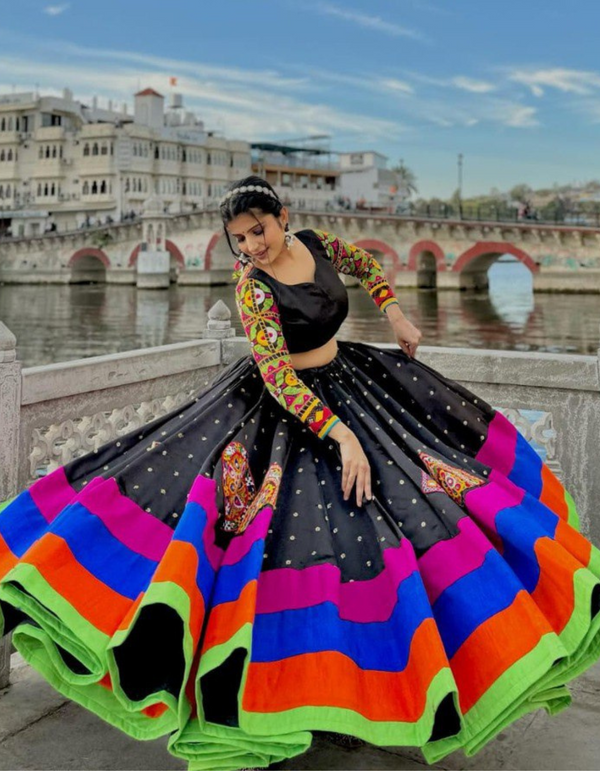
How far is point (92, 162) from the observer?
56969mm

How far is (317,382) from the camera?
2.61 metres

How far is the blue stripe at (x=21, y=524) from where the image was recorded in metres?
2.45

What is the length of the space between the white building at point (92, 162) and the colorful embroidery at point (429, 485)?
56.8 metres

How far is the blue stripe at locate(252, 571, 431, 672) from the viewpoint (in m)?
2.03

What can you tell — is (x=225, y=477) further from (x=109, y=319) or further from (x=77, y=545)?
(x=109, y=319)

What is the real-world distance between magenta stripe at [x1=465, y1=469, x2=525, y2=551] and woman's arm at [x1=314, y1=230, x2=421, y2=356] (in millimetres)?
652

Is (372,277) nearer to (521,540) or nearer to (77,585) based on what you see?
(521,540)

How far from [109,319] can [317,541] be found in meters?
31.8

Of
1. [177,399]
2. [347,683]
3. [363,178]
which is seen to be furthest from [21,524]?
[363,178]

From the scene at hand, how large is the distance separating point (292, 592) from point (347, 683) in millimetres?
253

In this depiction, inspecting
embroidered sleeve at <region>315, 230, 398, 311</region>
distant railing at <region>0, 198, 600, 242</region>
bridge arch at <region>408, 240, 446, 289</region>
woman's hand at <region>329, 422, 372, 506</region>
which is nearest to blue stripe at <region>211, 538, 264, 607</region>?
woman's hand at <region>329, 422, 372, 506</region>

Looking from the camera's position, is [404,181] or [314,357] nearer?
[314,357]

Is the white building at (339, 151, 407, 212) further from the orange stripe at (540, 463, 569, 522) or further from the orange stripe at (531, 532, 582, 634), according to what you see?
the orange stripe at (531, 532, 582, 634)

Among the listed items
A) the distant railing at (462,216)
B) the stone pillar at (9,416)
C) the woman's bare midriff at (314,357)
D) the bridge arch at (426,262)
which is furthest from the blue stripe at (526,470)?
the bridge arch at (426,262)
